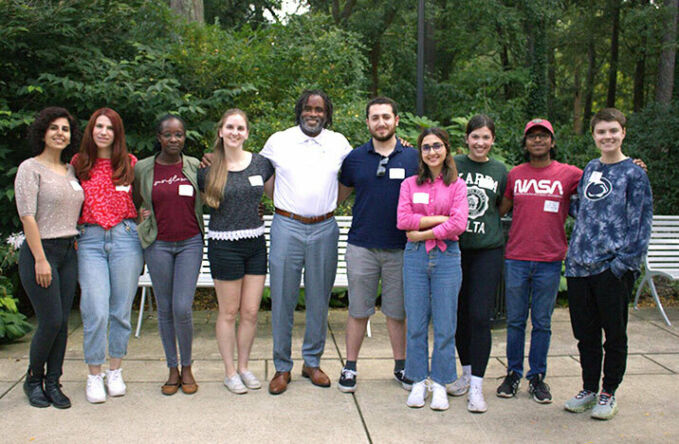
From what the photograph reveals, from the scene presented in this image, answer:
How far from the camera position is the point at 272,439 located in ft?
11.6

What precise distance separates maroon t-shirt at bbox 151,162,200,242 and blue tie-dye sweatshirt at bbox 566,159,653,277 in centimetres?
255

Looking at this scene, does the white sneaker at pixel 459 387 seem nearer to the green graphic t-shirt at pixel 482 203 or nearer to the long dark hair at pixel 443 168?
the green graphic t-shirt at pixel 482 203

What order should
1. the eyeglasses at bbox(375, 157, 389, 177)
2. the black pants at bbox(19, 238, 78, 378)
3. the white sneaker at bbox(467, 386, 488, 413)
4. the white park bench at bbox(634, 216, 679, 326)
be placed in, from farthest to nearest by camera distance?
the white park bench at bbox(634, 216, 679, 326) → the eyeglasses at bbox(375, 157, 389, 177) → the white sneaker at bbox(467, 386, 488, 413) → the black pants at bbox(19, 238, 78, 378)

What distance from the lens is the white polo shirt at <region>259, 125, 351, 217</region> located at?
421cm

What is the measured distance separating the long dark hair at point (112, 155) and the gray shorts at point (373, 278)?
5.29 feet

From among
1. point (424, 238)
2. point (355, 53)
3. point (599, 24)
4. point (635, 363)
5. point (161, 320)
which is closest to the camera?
point (424, 238)

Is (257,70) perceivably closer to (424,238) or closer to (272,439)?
(424,238)

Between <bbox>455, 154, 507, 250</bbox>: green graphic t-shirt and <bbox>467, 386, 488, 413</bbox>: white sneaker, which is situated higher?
<bbox>455, 154, 507, 250</bbox>: green graphic t-shirt

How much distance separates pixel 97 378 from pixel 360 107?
4.61 m

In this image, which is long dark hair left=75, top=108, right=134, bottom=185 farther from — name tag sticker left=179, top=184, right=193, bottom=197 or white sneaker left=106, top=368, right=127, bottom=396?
white sneaker left=106, top=368, right=127, bottom=396

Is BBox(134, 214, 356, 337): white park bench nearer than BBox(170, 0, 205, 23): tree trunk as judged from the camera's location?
Yes

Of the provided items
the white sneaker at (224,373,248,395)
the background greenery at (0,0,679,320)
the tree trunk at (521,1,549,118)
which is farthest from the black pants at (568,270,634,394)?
the tree trunk at (521,1,549,118)

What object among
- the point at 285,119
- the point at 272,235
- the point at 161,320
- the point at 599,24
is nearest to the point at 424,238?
the point at 272,235

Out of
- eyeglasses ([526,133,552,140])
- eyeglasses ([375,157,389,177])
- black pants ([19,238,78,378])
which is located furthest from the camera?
eyeglasses ([375,157,389,177])
